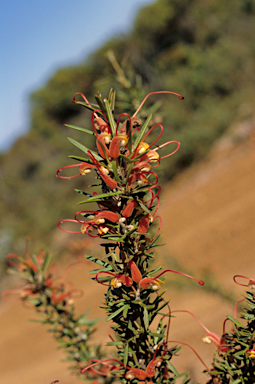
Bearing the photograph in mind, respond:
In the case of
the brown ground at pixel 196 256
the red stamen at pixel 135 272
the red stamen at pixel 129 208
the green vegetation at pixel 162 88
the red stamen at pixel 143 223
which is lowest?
the red stamen at pixel 135 272

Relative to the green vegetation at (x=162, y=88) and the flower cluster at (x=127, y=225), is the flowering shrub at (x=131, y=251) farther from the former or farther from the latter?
the green vegetation at (x=162, y=88)

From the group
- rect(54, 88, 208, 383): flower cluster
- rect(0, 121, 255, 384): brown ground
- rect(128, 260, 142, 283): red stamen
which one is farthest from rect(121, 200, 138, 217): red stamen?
rect(0, 121, 255, 384): brown ground

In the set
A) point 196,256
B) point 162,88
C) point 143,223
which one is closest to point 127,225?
point 143,223

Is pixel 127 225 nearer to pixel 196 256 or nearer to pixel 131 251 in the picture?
pixel 131 251

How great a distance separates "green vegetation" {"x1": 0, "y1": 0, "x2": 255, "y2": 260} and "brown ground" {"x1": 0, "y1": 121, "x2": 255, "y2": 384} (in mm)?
2121

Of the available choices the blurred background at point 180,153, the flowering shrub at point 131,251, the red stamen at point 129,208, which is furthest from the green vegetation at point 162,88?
the red stamen at point 129,208

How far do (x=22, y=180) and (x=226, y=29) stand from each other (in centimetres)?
1521

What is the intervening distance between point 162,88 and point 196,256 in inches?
399

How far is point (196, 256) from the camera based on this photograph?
755cm

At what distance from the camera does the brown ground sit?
15.5ft

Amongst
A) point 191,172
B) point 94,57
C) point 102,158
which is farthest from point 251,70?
point 102,158

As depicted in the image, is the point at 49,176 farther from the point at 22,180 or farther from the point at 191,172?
the point at 191,172

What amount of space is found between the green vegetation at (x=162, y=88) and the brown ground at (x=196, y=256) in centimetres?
212

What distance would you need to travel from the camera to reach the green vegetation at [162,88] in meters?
14.6
